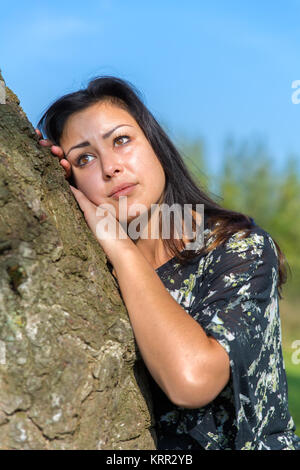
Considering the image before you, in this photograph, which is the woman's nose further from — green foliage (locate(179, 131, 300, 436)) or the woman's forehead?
green foliage (locate(179, 131, 300, 436))

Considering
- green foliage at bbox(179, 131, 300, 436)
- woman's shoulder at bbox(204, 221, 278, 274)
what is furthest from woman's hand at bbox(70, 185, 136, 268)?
green foliage at bbox(179, 131, 300, 436)

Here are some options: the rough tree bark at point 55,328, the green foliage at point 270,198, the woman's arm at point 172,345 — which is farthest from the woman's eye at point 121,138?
the green foliage at point 270,198

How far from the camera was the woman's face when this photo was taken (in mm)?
2371

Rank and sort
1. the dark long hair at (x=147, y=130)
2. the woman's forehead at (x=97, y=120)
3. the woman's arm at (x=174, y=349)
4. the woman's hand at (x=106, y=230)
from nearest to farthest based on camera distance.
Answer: the woman's arm at (x=174, y=349)
the woman's hand at (x=106, y=230)
the woman's forehead at (x=97, y=120)
the dark long hair at (x=147, y=130)

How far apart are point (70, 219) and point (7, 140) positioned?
36 cm

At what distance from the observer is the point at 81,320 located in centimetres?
178

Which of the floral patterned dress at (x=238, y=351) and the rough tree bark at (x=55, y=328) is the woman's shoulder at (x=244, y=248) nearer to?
the floral patterned dress at (x=238, y=351)

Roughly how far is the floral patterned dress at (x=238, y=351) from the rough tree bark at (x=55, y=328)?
0.17 m

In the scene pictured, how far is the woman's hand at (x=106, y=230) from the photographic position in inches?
80.7

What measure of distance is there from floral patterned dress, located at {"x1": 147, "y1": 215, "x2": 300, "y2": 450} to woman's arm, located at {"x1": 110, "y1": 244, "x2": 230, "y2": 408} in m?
0.07

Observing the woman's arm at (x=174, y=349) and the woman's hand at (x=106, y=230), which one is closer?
the woman's arm at (x=174, y=349)
